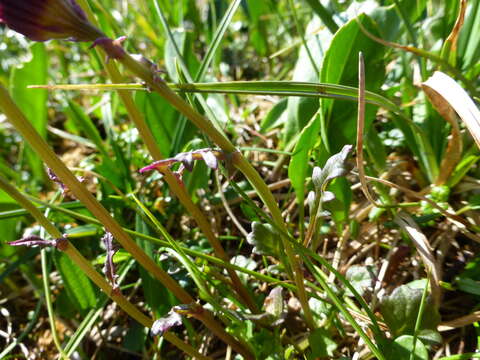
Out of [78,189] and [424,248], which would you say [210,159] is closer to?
[78,189]

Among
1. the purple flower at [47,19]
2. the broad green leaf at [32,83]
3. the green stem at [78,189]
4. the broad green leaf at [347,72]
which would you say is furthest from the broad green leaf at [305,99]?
the broad green leaf at [32,83]

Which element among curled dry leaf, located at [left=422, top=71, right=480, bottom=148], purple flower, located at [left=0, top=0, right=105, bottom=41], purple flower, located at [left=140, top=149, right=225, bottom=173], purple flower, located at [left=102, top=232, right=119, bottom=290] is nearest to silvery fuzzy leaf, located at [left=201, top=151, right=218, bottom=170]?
purple flower, located at [left=140, top=149, right=225, bottom=173]

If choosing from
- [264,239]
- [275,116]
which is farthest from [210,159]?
[275,116]

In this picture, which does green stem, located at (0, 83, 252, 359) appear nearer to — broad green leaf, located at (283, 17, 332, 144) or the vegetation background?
the vegetation background

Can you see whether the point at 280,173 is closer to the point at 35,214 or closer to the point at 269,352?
the point at 269,352

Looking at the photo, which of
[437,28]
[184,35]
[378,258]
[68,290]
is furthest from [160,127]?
[437,28]

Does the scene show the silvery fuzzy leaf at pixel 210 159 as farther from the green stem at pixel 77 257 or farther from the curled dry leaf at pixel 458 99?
the curled dry leaf at pixel 458 99

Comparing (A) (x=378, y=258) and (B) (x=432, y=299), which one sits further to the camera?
(A) (x=378, y=258)
